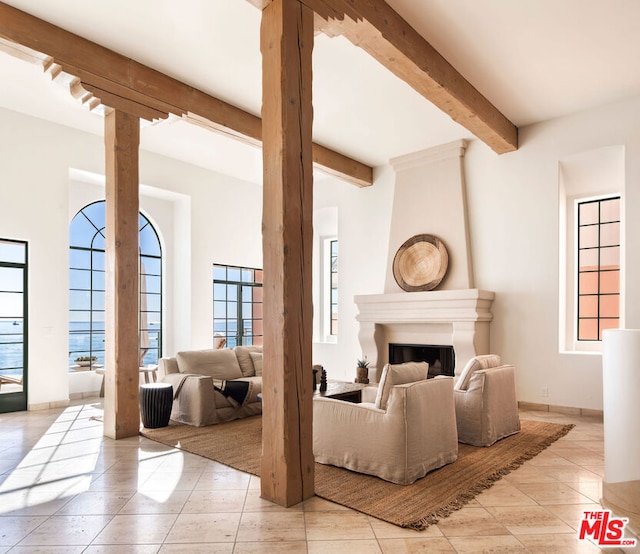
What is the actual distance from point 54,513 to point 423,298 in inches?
202

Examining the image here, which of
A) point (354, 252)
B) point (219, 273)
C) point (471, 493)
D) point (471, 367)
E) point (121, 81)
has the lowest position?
point (471, 493)

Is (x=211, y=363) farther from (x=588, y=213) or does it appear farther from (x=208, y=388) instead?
(x=588, y=213)

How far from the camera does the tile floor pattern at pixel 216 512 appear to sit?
2.59 metres

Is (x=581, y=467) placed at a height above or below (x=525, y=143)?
below

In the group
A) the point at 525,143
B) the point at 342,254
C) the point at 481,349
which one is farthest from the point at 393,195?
the point at 481,349

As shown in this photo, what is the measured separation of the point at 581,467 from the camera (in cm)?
386

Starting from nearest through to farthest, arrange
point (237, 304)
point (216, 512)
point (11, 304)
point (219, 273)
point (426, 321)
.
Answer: point (216, 512) → point (11, 304) → point (426, 321) → point (219, 273) → point (237, 304)

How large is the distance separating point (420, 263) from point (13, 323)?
551cm

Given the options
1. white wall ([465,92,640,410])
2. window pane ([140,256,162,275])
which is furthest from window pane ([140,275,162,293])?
white wall ([465,92,640,410])

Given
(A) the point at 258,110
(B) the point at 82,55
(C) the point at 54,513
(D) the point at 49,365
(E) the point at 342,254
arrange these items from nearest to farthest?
(C) the point at 54,513 → (B) the point at 82,55 → (A) the point at 258,110 → (D) the point at 49,365 → (E) the point at 342,254

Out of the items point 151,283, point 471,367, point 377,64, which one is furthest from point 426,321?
point 151,283

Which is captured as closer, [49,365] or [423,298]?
[49,365]

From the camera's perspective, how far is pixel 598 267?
6.36 meters

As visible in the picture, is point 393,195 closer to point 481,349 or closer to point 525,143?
point 525,143
